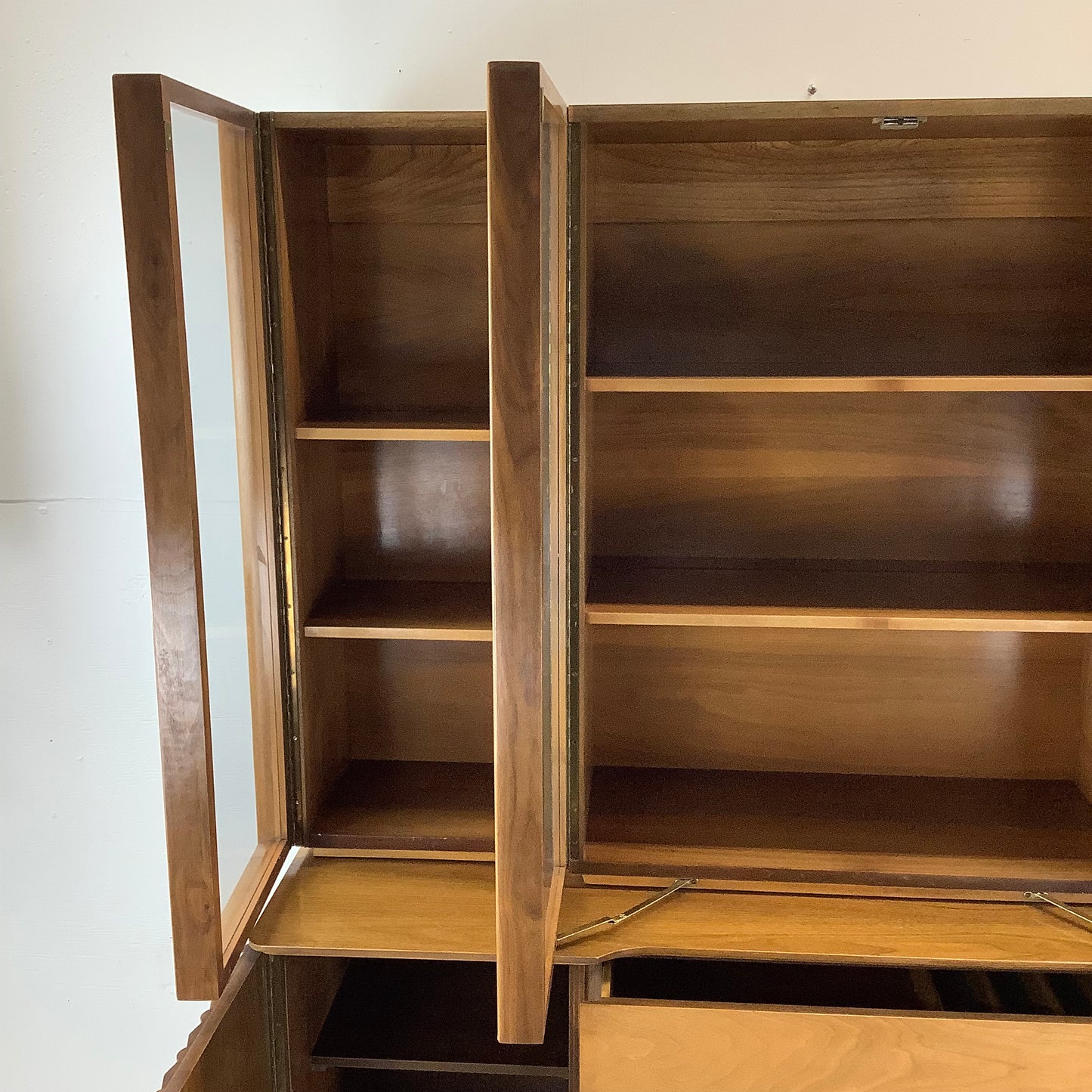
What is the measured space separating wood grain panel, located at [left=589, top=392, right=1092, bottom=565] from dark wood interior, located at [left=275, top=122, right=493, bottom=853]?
0.87 feet

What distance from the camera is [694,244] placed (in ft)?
5.55

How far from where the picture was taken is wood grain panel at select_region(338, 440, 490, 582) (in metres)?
1.80

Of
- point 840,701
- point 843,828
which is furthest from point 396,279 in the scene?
point 843,828

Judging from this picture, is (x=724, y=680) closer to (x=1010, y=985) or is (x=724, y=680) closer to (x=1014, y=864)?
(x=1014, y=864)

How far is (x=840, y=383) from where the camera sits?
4.73 ft

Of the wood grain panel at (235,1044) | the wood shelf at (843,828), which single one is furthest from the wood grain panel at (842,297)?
the wood grain panel at (235,1044)

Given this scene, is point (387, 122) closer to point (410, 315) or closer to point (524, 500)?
point (410, 315)

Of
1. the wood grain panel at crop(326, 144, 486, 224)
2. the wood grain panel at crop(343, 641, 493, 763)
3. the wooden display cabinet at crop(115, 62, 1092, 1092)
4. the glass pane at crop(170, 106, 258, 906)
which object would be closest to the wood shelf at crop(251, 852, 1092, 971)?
the wooden display cabinet at crop(115, 62, 1092, 1092)

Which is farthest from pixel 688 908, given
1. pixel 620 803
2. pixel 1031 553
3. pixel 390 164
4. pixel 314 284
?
pixel 390 164

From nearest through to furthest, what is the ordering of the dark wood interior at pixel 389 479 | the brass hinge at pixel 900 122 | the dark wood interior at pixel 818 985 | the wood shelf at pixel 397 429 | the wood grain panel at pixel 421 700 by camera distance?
1. the brass hinge at pixel 900 122
2. the wood shelf at pixel 397 429
3. the dark wood interior at pixel 389 479
4. the dark wood interior at pixel 818 985
5. the wood grain panel at pixel 421 700

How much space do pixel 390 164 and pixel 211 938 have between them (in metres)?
1.16

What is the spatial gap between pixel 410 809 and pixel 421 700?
8.5 inches

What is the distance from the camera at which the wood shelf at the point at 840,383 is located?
55.8 inches

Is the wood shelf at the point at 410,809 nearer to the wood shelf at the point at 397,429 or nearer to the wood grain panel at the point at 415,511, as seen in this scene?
the wood grain panel at the point at 415,511
